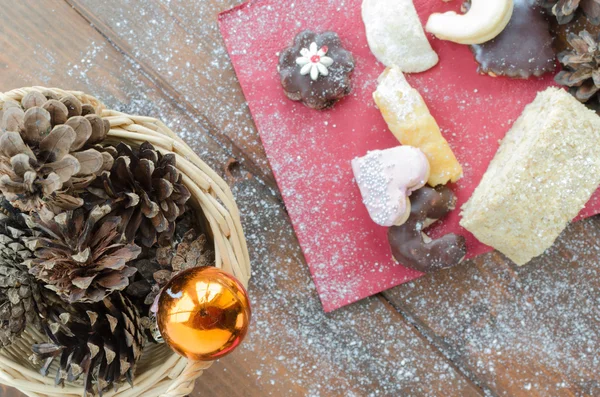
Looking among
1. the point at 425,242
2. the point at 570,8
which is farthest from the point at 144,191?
the point at 570,8

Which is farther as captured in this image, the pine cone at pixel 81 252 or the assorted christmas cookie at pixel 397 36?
the assorted christmas cookie at pixel 397 36

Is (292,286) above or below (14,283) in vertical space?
below

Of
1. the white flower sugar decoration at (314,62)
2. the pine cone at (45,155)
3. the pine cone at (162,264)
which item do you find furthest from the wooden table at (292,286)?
the pine cone at (45,155)

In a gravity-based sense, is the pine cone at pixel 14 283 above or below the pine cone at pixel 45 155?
below

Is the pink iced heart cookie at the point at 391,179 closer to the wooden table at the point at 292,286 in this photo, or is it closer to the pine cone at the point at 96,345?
the wooden table at the point at 292,286

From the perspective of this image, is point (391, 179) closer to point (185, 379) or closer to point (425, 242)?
point (425, 242)

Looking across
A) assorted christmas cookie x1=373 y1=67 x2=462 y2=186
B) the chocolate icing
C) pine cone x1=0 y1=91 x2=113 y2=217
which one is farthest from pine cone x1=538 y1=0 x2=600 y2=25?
pine cone x1=0 y1=91 x2=113 y2=217

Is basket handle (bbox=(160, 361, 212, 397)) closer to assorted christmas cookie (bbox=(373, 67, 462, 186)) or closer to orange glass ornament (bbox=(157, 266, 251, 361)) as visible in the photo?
orange glass ornament (bbox=(157, 266, 251, 361))
